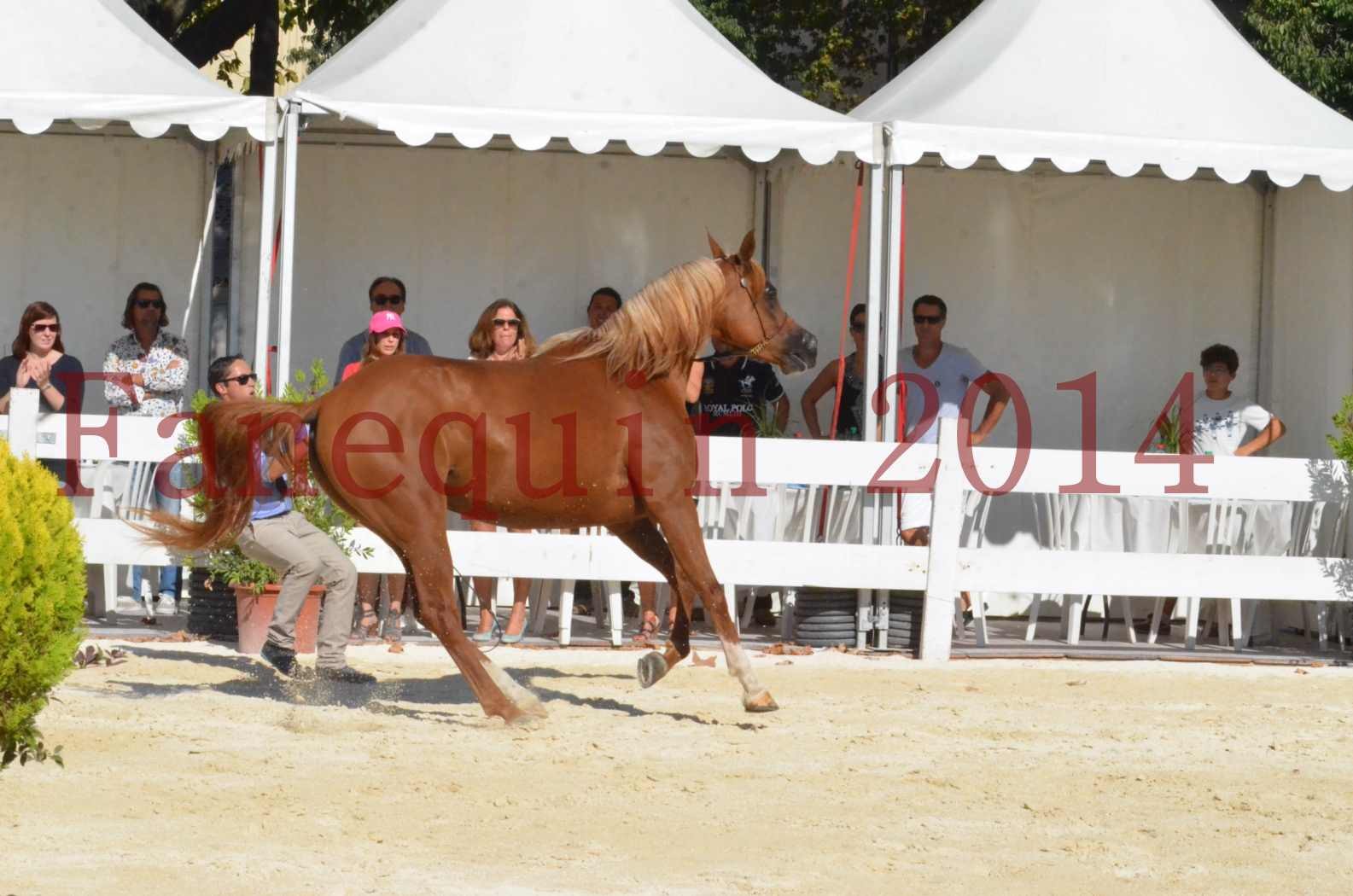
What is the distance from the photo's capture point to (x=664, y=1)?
10.7 meters

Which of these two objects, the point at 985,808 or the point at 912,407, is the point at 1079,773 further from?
the point at 912,407

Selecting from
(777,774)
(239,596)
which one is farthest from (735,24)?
(777,774)

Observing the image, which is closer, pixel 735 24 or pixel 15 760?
pixel 15 760

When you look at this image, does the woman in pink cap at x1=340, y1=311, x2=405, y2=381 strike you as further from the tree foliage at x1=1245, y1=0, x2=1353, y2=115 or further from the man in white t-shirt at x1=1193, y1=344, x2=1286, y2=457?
the tree foliage at x1=1245, y1=0, x2=1353, y2=115

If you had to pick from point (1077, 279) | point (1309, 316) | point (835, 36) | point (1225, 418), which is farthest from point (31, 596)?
Answer: point (835, 36)

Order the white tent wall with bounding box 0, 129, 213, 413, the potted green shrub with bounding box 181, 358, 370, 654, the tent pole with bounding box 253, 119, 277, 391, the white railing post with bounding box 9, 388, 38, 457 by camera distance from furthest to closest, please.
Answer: the white tent wall with bounding box 0, 129, 213, 413, the tent pole with bounding box 253, 119, 277, 391, the white railing post with bounding box 9, 388, 38, 457, the potted green shrub with bounding box 181, 358, 370, 654

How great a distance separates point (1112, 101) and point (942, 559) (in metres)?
2.72

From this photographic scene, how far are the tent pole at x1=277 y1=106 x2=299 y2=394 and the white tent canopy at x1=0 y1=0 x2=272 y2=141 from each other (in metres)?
0.14

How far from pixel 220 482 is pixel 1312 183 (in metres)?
7.37

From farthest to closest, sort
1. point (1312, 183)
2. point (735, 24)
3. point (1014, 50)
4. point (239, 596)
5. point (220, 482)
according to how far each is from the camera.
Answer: point (735, 24), point (1312, 183), point (1014, 50), point (239, 596), point (220, 482)

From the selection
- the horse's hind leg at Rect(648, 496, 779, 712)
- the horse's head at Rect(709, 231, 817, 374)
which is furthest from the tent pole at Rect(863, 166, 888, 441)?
the horse's hind leg at Rect(648, 496, 779, 712)

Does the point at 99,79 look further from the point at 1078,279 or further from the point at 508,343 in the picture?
the point at 1078,279

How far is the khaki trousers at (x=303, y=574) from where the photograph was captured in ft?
26.6

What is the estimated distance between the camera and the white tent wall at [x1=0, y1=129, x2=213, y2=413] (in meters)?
11.7
